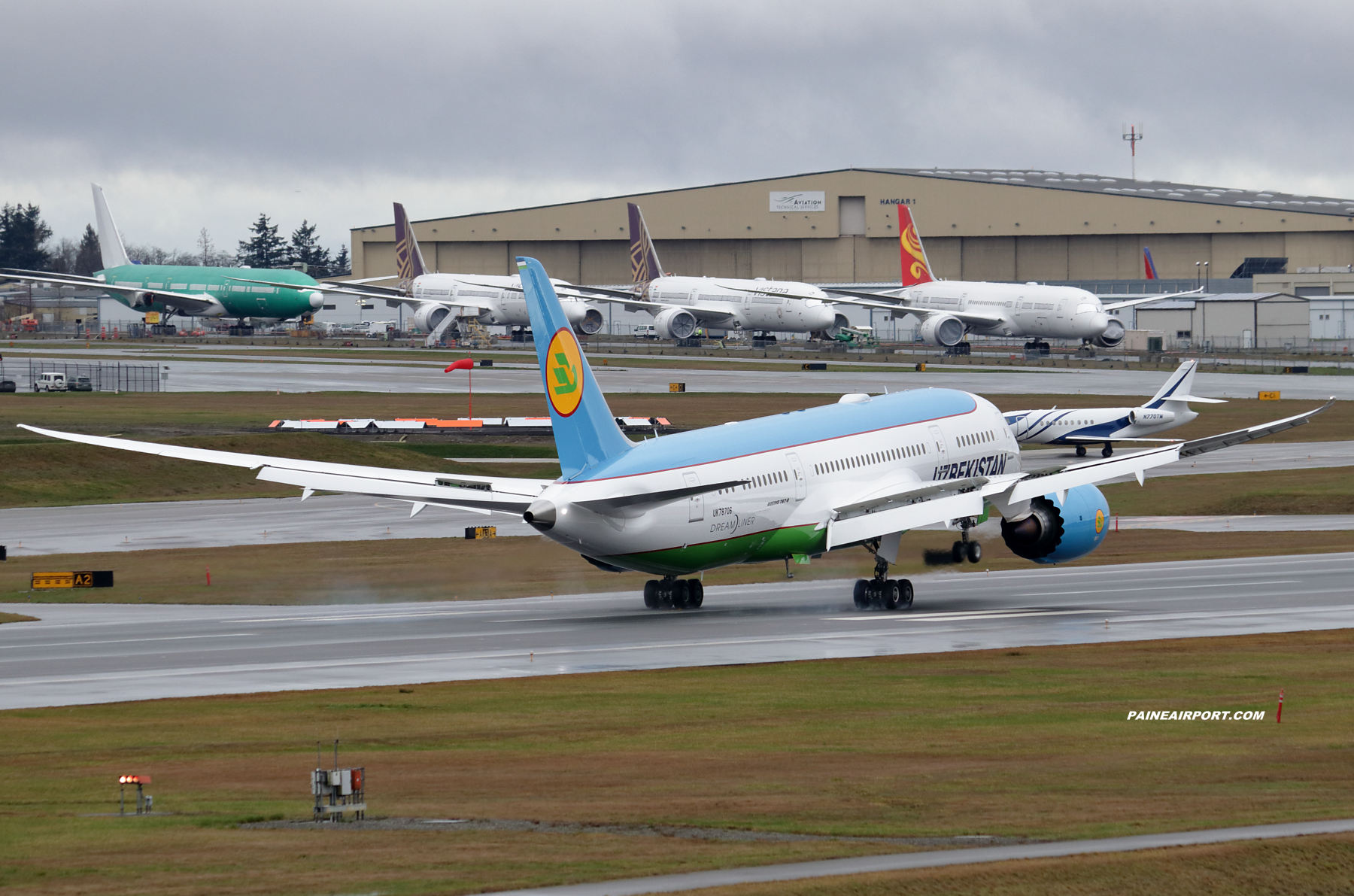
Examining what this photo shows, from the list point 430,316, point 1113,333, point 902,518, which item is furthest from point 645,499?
point 430,316

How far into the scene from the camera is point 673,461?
34.2 m

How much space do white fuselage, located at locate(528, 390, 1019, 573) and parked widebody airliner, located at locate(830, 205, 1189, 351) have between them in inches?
3907

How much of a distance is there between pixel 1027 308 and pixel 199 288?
87331 mm

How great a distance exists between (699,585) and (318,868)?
934 inches

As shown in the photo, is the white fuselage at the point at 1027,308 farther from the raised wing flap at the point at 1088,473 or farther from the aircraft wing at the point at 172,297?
the raised wing flap at the point at 1088,473

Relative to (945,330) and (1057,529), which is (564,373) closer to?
(1057,529)

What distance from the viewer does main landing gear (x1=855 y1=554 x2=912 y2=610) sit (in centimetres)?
3781

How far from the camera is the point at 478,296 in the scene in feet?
575

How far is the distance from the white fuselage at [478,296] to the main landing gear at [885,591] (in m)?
133

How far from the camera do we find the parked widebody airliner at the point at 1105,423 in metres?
77.0

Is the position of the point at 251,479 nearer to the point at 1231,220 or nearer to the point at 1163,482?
the point at 1163,482

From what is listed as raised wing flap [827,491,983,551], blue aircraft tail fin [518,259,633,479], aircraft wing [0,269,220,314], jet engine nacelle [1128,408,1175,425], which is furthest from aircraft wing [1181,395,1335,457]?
aircraft wing [0,269,220,314]

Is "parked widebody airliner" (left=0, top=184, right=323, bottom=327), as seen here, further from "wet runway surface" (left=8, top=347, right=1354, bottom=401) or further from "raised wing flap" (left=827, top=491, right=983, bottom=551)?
"raised wing flap" (left=827, top=491, right=983, bottom=551)

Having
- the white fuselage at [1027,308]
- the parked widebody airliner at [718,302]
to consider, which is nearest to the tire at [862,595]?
the white fuselage at [1027,308]
